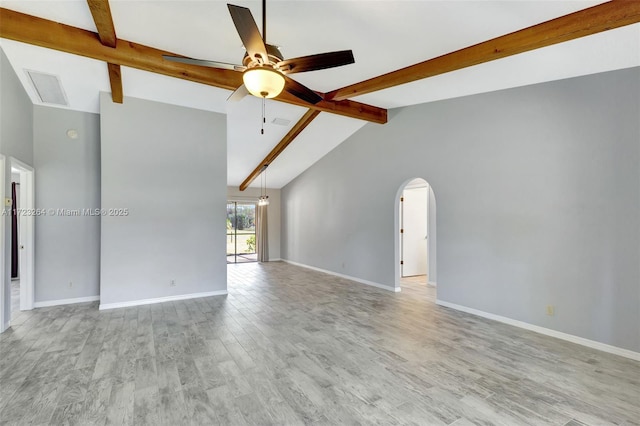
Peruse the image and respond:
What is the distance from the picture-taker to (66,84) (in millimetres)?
4484

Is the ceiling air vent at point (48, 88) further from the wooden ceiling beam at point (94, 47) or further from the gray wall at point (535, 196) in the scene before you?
the gray wall at point (535, 196)

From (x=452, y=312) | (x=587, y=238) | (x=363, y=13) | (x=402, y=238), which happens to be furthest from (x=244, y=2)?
(x=402, y=238)

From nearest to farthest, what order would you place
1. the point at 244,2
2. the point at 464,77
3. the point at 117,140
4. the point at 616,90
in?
the point at 244,2 < the point at 616,90 < the point at 464,77 < the point at 117,140

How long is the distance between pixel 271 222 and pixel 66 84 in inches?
276

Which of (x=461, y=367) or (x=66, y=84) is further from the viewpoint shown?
(x=66, y=84)

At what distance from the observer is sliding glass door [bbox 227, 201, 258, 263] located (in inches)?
424

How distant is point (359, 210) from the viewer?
6.92 metres

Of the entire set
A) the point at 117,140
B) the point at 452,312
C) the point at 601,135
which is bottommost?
the point at 452,312

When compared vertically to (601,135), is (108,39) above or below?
above

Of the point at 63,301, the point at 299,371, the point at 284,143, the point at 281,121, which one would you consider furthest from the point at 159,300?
the point at 284,143

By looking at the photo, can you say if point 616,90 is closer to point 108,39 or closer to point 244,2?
point 244,2

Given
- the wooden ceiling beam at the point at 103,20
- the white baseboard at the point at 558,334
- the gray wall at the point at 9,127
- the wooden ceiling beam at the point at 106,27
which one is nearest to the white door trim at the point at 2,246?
the gray wall at the point at 9,127

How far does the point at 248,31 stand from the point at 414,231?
21.1ft

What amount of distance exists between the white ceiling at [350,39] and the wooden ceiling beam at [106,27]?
0.43 feet
